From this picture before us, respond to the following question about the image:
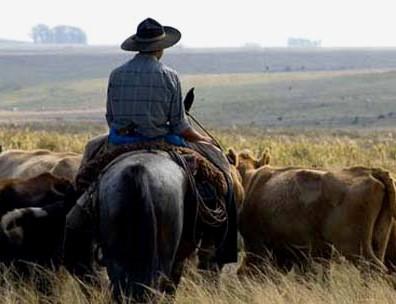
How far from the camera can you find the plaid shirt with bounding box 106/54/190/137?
9.92 metres

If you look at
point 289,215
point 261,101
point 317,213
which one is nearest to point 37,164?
point 289,215

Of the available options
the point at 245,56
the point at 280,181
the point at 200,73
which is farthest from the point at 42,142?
the point at 245,56

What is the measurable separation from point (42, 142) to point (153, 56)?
17.1 m

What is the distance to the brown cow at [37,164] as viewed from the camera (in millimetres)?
13118

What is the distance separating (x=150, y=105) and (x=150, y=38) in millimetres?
712

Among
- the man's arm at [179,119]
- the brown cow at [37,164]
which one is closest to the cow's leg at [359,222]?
the man's arm at [179,119]

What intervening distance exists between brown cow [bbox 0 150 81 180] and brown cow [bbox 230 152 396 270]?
7.21 feet

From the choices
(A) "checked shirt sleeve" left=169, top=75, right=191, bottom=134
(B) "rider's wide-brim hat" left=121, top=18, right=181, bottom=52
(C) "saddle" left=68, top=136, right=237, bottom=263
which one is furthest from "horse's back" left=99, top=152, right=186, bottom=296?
(B) "rider's wide-brim hat" left=121, top=18, right=181, bottom=52

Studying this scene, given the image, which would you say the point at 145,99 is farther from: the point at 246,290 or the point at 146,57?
the point at 246,290

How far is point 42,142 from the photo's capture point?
26844mm

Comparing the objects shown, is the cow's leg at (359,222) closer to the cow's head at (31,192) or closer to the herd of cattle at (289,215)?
the herd of cattle at (289,215)

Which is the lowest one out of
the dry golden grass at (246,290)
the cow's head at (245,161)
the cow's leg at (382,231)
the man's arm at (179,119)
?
the dry golden grass at (246,290)

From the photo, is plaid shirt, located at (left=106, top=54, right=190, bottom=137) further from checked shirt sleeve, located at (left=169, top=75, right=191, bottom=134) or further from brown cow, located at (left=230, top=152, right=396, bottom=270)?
brown cow, located at (left=230, top=152, right=396, bottom=270)

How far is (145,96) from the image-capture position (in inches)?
391
